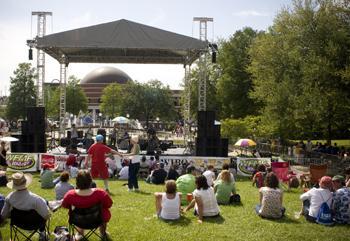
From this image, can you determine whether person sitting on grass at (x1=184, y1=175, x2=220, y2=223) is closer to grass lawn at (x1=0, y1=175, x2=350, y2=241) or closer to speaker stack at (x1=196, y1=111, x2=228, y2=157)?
grass lawn at (x1=0, y1=175, x2=350, y2=241)

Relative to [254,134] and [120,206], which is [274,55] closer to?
[254,134]

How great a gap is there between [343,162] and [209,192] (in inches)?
568

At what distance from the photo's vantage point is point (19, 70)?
2024 inches

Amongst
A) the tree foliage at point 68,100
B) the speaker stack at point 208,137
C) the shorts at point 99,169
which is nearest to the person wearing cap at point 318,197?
the shorts at point 99,169

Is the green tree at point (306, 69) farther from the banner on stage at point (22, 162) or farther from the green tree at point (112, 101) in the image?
the green tree at point (112, 101)

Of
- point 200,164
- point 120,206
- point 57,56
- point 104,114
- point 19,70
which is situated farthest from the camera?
point 104,114

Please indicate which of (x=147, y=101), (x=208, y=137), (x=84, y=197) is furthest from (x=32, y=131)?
(x=147, y=101)

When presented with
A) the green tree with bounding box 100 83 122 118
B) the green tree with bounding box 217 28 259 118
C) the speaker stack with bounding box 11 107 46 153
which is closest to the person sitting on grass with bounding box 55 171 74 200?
the speaker stack with bounding box 11 107 46 153

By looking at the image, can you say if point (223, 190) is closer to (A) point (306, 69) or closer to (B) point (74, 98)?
(A) point (306, 69)

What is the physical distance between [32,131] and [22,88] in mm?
33916

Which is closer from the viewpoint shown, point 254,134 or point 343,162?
point 343,162

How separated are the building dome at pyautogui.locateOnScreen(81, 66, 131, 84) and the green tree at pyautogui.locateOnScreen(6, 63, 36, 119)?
6349 cm

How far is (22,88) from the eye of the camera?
51.9 meters

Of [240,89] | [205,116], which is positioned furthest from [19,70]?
[205,116]
